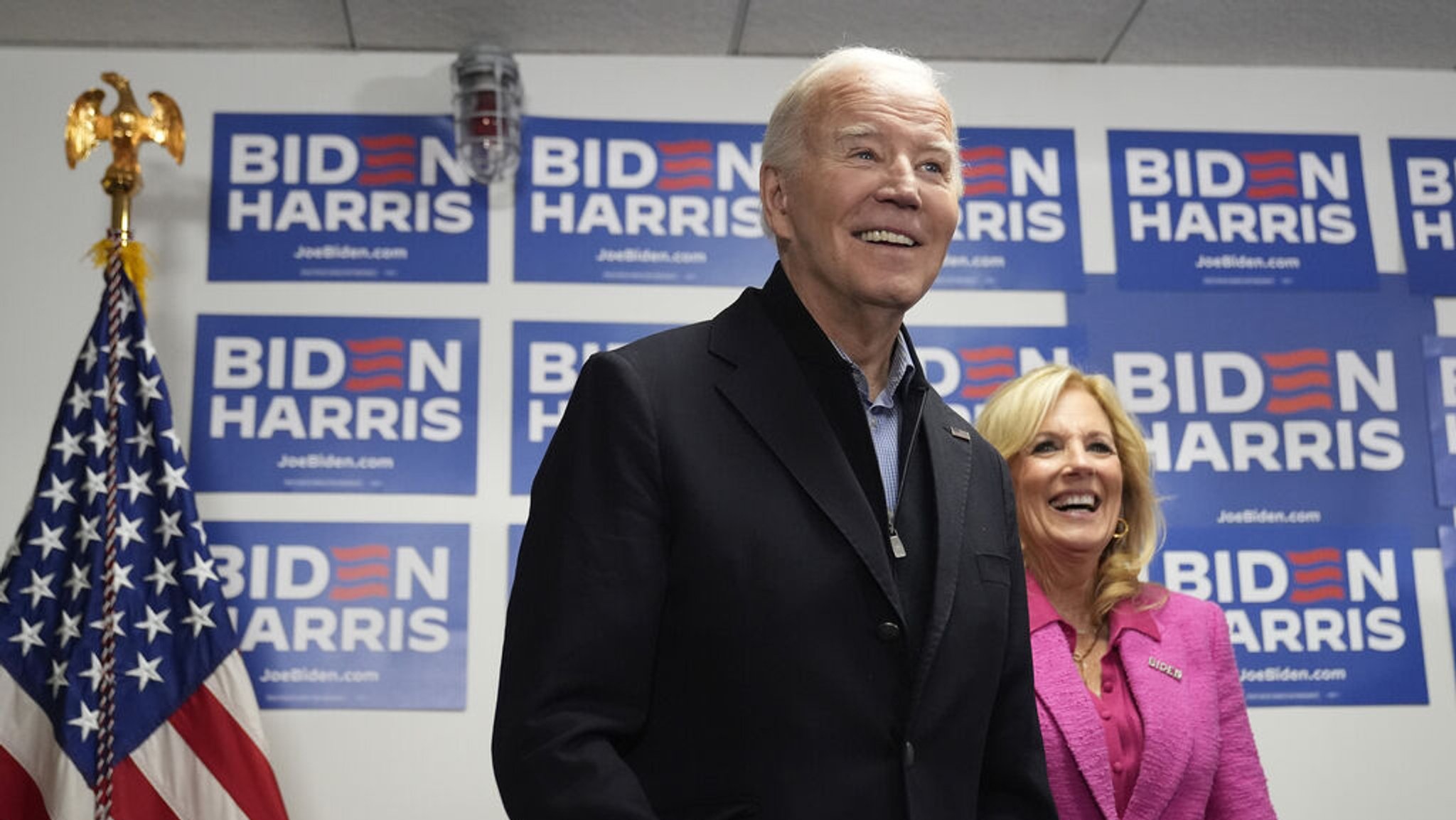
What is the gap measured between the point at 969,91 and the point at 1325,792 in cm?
194

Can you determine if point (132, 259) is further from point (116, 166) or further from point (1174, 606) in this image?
point (1174, 606)

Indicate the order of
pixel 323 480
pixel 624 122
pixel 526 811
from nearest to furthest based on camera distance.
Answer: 1. pixel 526 811
2. pixel 323 480
3. pixel 624 122

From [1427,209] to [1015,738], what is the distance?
290cm

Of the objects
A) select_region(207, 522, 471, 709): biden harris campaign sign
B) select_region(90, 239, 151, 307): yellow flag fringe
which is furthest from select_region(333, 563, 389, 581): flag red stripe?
select_region(90, 239, 151, 307): yellow flag fringe

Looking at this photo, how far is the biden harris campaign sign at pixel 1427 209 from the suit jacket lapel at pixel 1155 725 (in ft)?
5.94

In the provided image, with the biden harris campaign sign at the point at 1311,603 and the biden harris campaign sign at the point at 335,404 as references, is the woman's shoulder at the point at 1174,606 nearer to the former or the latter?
the biden harris campaign sign at the point at 1311,603

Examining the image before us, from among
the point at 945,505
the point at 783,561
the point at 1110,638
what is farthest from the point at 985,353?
the point at 783,561

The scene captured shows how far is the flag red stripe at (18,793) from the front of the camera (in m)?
2.93

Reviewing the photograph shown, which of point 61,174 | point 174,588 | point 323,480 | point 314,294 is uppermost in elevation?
point 61,174

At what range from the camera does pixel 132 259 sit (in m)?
3.28

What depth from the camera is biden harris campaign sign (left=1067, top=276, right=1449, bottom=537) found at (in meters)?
3.64

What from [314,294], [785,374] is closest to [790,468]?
[785,374]

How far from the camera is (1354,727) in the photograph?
140 inches

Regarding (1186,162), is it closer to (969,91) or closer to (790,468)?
(969,91)
